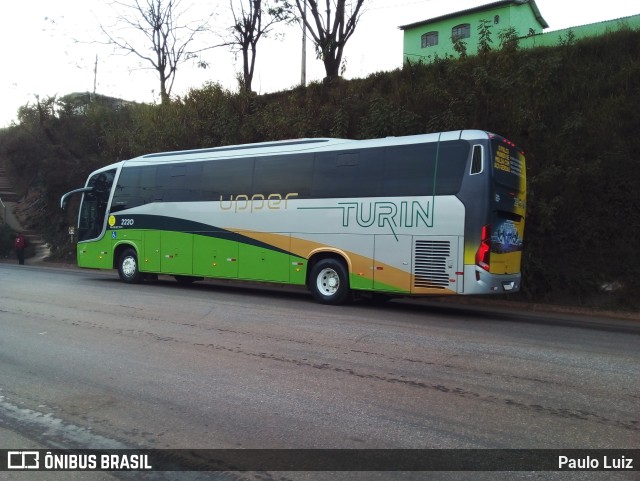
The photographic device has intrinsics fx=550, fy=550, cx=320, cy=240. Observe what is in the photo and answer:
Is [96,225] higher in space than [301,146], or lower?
lower

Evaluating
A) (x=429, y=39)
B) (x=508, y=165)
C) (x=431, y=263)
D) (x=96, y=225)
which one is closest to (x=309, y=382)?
(x=431, y=263)

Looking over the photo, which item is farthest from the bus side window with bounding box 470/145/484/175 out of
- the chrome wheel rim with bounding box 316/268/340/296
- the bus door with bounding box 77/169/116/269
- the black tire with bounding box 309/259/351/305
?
the bus door with bounding box 77/169/116/269

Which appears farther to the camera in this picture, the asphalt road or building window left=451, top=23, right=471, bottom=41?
building window left=451, top=23, right=471, bottom=41

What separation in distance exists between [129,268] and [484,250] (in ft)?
36.5

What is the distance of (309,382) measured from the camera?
5.99 m

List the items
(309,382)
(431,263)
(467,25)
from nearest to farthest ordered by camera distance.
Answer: (309,382) < (431,263) < (467,25)

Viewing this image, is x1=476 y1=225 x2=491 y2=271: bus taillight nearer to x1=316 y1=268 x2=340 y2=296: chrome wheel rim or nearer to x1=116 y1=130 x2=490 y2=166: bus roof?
x1=116 y1=130 x2=490 y2=166: bus roof

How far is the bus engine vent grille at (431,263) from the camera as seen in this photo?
11.2 meters

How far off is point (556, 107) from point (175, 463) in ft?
50.6

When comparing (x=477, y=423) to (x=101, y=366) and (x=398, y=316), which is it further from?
(x=398, y=316)

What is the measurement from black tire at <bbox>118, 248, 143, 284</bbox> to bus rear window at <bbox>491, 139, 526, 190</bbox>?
11.0 m

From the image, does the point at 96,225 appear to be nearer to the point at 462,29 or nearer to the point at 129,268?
the point at 129,268

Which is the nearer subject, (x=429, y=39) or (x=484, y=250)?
(x=484, y=250)

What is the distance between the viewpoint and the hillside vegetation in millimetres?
14180
